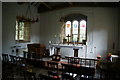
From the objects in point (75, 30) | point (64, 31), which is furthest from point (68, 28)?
point (75, 30)

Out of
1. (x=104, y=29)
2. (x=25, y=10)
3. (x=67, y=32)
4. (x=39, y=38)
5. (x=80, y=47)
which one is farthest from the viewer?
(x=39, y=38)

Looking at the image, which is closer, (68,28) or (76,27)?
(76,27)

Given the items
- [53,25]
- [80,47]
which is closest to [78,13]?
[53,25]

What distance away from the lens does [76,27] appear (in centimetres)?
773

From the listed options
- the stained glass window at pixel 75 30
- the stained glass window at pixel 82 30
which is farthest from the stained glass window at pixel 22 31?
the stained glass window at pixel 82 30

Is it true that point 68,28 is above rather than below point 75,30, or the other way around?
above

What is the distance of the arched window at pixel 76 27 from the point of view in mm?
7445

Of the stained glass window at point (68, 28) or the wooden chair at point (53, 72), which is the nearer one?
the wooden chair at point (53, 72)

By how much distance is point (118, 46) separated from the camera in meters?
6.56

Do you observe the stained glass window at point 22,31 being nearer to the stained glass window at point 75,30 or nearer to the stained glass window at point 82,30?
the stained glass window at point 75,30

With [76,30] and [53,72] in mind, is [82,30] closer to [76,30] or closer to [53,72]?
[76,30]

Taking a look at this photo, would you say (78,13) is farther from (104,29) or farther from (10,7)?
(10,7)

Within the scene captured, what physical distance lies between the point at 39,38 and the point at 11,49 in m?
2.69

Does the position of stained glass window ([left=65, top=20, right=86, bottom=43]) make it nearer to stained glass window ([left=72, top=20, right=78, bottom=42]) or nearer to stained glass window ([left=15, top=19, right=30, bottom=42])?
stained glass window ([left=72, top=20, right=78, bottom=42])
